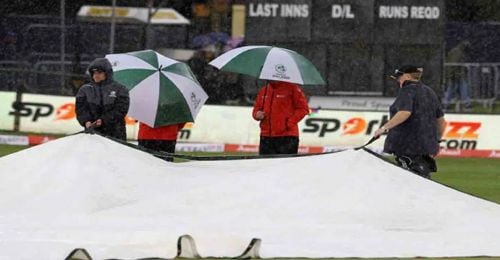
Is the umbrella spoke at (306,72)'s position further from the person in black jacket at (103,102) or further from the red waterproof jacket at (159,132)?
the person in black jacket at (103,102)

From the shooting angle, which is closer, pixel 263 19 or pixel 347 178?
pixel 347 178

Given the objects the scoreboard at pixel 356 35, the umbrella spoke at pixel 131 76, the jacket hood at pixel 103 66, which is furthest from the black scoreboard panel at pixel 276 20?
the jacket hood at pixel 103 66

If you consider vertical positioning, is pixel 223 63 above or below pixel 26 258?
above

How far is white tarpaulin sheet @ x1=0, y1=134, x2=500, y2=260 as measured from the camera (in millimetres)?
11141

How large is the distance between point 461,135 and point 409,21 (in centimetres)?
431

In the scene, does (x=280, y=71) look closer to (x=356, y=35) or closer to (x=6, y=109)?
(x=6, y=109)

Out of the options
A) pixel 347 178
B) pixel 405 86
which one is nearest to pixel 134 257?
pixel 347 178

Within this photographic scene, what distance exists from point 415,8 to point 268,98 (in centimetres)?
1474

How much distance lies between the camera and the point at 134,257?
10.4m

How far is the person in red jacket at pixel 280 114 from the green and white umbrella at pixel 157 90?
708 mm

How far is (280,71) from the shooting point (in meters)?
14.5

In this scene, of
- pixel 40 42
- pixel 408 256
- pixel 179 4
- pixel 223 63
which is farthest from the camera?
pixel 179 4

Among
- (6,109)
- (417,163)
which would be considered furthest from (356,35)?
(417,163)

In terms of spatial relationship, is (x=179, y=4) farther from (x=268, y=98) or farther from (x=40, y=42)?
(x=268, y=98)
